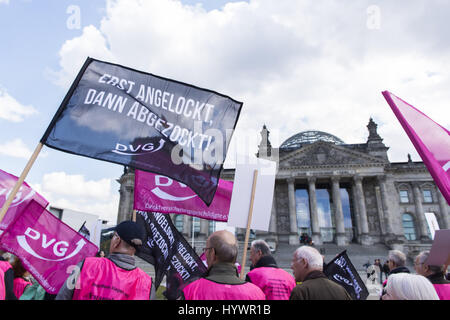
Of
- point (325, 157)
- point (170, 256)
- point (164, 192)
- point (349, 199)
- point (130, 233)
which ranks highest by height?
point (325, 157)

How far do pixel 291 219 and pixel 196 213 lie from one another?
35.7m

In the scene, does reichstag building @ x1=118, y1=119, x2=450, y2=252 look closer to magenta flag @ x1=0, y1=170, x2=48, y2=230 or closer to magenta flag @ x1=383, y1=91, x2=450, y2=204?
magenta flag @ x1=0, y1=170, x2=48, y2=230

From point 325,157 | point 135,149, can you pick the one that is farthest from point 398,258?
point 325,157

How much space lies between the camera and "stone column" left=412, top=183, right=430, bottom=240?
3866cm

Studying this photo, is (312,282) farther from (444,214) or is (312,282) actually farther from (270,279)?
(444,214)

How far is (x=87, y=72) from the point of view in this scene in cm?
424

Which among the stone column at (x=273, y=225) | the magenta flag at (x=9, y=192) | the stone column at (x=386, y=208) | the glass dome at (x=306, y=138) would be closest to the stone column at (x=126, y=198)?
the stone column at (x=273, y=225)

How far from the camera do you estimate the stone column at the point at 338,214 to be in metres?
37.8

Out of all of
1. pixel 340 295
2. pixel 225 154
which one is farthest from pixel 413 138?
pixel 225 154

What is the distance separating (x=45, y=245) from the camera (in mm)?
4355

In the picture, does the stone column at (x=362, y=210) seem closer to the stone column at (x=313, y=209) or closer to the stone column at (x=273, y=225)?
the stone column at (x=313, y=209)

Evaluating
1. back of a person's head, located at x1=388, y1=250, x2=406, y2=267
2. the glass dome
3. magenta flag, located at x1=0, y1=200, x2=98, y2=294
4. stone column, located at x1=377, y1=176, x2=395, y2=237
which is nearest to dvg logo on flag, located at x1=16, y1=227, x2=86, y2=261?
magenta flag, located at x1=0, y1=200, x2=98, y2=294

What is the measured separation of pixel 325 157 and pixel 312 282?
41.7m

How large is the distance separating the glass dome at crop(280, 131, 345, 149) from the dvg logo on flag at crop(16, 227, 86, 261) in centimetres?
4777
